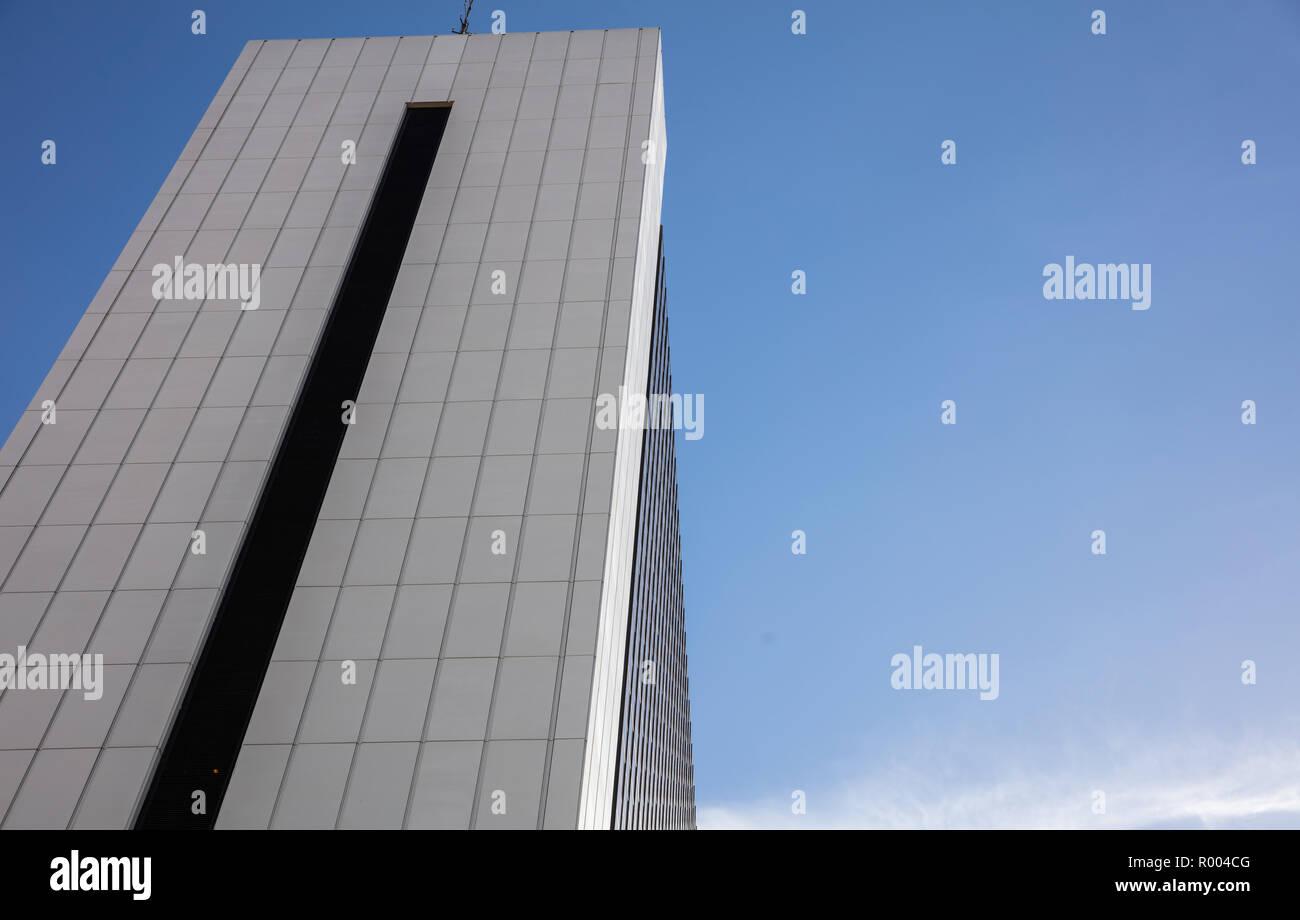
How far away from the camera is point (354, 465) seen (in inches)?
993

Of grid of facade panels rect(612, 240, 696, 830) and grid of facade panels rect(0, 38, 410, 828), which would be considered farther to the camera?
grid of facade panels rect(612, 240, 696, 830)

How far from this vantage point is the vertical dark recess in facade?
19500mm

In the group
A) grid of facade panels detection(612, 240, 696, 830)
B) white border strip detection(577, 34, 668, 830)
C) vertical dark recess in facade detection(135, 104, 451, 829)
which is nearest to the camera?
vertical dark recess in facade detection(135, 104, 451, 829)

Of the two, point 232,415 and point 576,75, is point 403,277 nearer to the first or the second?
point 232,415

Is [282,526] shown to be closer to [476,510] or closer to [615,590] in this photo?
[476,510]

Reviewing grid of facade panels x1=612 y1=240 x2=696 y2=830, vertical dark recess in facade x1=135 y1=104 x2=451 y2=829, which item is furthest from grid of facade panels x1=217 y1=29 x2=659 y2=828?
grid of facade panels x1=612 y1=240 x2=696 y2=830

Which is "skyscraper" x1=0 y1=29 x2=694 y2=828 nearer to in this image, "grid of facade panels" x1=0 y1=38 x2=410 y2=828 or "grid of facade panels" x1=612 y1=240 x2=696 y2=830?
"grid of facade panels" x1=0 y1=38 x2=410 y2=828

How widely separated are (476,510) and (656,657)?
38486mm

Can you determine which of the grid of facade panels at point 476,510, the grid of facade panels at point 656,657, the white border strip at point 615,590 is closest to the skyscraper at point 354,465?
the grid of facade panels at point 476,510

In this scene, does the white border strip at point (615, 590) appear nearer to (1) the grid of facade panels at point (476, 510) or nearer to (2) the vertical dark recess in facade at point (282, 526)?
(1) the grid of facade panels at point (476, 510)

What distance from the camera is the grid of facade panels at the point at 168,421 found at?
20250 millimetres

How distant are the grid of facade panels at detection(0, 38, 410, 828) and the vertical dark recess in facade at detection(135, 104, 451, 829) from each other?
0.45 m
